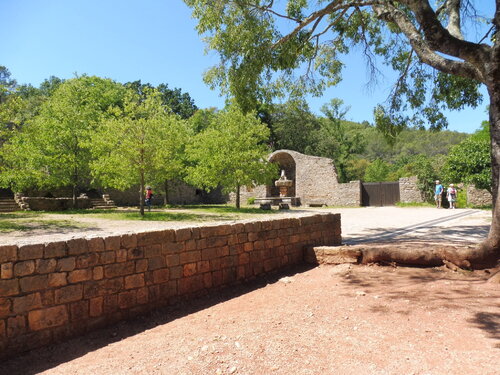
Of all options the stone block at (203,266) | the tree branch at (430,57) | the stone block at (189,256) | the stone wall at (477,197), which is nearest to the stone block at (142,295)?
the stone block at (189,256)

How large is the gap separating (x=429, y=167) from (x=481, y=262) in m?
20.7

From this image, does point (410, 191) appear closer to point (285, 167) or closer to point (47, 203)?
point (285, 167)

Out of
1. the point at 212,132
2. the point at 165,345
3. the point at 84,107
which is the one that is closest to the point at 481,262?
the point at 165,345

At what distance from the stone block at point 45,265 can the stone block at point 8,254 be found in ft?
0.69

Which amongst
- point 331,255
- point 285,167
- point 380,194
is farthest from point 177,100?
point 331,255

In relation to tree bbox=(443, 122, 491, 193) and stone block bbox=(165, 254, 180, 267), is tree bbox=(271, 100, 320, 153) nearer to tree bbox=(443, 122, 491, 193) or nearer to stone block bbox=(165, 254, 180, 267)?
tree bbox=(443, 122, 491, 193)

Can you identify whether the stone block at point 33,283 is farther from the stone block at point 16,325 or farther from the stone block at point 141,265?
the stone block at point 141,265

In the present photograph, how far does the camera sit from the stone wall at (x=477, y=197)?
21734mm

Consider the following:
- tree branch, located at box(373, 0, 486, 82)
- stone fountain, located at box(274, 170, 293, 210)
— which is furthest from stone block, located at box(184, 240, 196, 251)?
stone fountain, located at box(274, 170, 293, 210)

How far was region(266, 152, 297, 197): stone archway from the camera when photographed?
30.6 m

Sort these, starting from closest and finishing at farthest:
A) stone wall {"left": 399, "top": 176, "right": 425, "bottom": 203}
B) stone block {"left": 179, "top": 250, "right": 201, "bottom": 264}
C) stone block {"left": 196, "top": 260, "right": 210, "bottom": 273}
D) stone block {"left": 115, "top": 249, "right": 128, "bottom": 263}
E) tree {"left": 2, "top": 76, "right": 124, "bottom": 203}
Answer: stone block {"left": 115, "top": 249, "right": 128, "bottom": 263}, stone block {"left": 179, "top": 250, "right": 201, "bottom": 264}, stone block {"left": 196, "top": 260, "right": 210, "bottom": 273}, tree {"left": 2, "top": 76, "right": 124, "bottom": 203}, stone wall {"left": 399, "top": 176, "right": 425, "bottom": 203}

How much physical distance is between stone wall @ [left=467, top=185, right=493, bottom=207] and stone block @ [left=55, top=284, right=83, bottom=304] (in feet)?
80.2

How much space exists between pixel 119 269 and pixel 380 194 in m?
25.6

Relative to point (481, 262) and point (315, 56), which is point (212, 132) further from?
point (481, 262)
